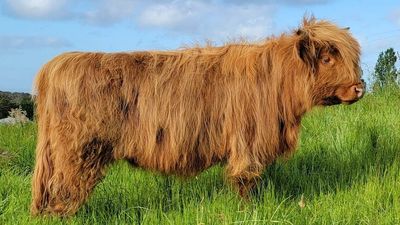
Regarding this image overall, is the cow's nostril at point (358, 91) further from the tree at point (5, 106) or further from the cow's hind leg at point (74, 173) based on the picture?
the tree at point (5, 106)

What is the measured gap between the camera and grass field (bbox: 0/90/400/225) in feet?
13.7

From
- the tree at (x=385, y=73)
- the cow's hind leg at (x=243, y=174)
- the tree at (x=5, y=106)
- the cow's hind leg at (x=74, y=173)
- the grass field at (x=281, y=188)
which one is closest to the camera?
the grass field at (x=281, y=188)

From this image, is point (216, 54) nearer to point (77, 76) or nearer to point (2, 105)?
point (77, 76)

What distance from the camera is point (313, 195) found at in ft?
16.1

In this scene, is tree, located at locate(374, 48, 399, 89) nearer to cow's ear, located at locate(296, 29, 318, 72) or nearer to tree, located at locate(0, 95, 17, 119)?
cow's ear, located at locate(296, 29, 318, 72)

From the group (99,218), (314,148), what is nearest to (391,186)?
(314,148)

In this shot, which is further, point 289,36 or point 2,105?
point 2,105

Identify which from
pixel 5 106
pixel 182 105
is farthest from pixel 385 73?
Result: pixel 5 106

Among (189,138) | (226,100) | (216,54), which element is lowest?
(189,138)

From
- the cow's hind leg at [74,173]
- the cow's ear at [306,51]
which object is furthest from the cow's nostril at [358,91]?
the cow's hind leg at [74,173]

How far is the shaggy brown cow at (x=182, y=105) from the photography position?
4.32 metres

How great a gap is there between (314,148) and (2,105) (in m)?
8.36

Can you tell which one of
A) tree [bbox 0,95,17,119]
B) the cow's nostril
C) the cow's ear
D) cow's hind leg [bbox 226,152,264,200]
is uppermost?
the cow's ear

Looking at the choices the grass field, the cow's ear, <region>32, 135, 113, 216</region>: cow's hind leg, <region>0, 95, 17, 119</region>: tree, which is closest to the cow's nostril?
the cow's ear
